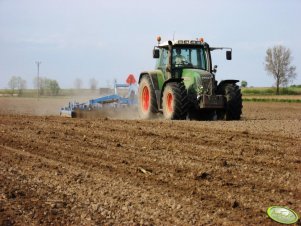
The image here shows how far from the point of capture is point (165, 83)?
514 inches

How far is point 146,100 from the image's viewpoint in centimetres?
1462

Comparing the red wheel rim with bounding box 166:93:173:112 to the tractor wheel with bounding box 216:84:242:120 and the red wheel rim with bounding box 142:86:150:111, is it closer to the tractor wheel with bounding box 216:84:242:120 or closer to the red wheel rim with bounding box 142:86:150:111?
the tractor wheel with bounding box 216:84:242:120

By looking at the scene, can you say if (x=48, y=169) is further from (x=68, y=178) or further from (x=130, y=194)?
(x=130, y=194)

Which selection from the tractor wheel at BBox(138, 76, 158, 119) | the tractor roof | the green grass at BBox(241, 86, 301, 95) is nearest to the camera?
the tractor roof

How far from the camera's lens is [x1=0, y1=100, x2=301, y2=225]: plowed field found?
475 centimetres

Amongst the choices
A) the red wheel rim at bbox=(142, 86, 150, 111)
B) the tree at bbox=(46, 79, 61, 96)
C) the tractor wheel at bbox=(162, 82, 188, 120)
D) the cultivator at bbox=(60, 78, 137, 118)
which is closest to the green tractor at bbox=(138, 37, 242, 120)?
the tractor wheel at bbox=(162, 82, 188, 120)

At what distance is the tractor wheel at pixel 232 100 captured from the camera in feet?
41.8

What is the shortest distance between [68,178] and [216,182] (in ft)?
5.47

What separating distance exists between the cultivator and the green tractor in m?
1.97

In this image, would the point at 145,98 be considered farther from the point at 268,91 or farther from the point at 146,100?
the point at 268,91

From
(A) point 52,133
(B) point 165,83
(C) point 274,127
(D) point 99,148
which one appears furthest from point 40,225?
(B) point 165,83

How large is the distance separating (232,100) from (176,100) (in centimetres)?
142

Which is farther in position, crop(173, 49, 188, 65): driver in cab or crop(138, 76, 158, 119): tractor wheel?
crop(138, 76, 158, 119): tractor wheel

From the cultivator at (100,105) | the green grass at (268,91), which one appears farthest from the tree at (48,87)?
the cultivator at (100,105)
